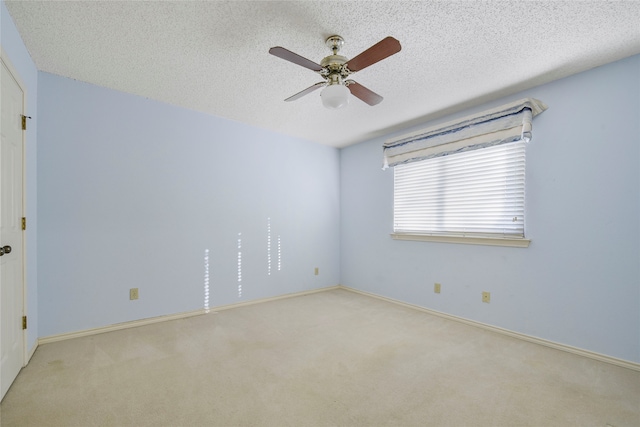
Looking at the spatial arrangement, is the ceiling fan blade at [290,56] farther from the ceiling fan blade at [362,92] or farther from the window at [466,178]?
the window at [466,178]

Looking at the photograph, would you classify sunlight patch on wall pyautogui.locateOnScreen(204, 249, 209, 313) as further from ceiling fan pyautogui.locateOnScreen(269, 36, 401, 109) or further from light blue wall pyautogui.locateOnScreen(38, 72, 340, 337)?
ceiling fan pyautogui.locateOnScreen(269, 36, 401, 109)

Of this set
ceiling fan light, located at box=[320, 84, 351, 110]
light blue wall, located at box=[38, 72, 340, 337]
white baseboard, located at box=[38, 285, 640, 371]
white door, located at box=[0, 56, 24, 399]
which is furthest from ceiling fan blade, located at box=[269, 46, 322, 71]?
white baseboard, located at box=[38, 285, 640, 371]

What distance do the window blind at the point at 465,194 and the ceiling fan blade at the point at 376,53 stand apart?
1.81m

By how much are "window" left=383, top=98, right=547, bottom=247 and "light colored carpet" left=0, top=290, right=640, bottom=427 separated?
105 cm

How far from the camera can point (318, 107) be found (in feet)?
10.1

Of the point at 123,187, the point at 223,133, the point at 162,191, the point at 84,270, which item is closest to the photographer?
the point at 84,270

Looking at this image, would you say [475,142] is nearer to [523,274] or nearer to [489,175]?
[489,175]

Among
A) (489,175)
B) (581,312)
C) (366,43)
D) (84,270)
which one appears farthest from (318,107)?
(581,312)

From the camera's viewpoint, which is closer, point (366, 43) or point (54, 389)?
point (54, 389)

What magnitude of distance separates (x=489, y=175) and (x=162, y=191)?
3.37 metres

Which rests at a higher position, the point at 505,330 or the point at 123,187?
the point at 123,187

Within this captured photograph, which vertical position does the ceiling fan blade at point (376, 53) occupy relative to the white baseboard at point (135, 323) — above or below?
above

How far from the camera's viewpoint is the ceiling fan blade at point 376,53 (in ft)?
4.95

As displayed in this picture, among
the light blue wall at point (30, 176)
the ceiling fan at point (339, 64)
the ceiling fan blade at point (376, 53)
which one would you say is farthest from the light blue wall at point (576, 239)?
the light blue wall at point (30, 176)
